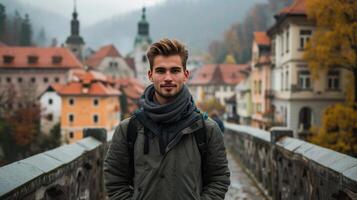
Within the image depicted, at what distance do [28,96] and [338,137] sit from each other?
39.5 m

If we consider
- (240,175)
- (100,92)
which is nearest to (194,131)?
(240,175)

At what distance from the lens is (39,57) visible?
55438mm

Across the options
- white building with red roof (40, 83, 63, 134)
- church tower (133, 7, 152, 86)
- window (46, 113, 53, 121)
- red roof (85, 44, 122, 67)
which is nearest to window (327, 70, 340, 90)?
white building with red roof (40, 83, 63, 134)

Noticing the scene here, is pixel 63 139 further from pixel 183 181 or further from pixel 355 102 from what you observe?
pixel 183 181

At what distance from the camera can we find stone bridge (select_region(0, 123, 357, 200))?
11.5 feet

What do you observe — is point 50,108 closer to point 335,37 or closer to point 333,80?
point 333,80

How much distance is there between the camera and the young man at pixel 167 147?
276 cm

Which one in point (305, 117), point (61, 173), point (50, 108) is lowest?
point (50, 108)

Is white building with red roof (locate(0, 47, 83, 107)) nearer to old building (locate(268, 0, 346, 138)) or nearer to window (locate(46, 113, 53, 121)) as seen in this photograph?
window (locate(46, 113, 53, 121))

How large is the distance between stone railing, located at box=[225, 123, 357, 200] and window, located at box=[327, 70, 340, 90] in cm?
1752

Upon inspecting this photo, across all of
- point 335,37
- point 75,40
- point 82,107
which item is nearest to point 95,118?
point 82,107

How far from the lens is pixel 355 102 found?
1791 centimetres

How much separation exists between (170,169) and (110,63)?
247 ft

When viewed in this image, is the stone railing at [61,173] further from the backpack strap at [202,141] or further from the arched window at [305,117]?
the arched window at [305,117]
